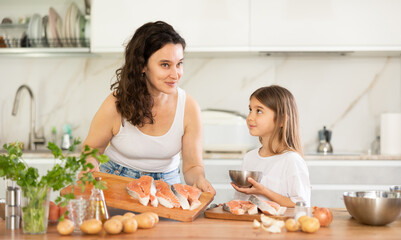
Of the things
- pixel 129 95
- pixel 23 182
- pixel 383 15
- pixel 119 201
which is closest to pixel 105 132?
pixel 129 95

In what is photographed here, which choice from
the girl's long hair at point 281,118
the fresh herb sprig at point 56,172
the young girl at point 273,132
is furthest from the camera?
the girl's long hair at point 281,118

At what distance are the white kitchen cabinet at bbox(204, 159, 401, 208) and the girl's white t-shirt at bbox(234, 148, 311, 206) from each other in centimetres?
120

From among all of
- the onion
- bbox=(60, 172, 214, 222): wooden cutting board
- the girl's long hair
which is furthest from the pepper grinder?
the girl's long hair

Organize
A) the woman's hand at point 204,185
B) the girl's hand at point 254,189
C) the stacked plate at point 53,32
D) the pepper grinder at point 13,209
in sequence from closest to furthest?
1. the pepper grinder at point 13,209
2. the girl's hand at point 254,189
3. the woman's hand at point 204,185
4. the stacked plate at point 53,32

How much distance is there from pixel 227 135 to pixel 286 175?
62.2 inches

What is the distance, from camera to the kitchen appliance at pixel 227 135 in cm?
377

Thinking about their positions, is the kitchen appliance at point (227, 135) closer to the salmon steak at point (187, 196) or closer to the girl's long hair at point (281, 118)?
the girl's long hair at point (281, 118)

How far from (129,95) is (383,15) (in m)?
2.26

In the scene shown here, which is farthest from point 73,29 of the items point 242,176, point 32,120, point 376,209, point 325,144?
point 376,209

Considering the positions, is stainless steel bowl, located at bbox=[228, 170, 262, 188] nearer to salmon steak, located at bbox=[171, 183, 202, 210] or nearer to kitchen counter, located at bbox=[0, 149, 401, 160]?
salmon steak, located at bbox=[171, 183, 202, 210]

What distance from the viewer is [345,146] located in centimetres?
420

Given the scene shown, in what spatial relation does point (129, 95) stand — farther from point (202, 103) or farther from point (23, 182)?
point (202, 103)

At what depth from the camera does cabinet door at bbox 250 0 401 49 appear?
12.4ft

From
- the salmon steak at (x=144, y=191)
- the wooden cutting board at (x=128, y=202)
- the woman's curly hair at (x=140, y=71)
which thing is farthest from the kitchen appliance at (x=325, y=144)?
the salmon steak at (x=144, y=191)
